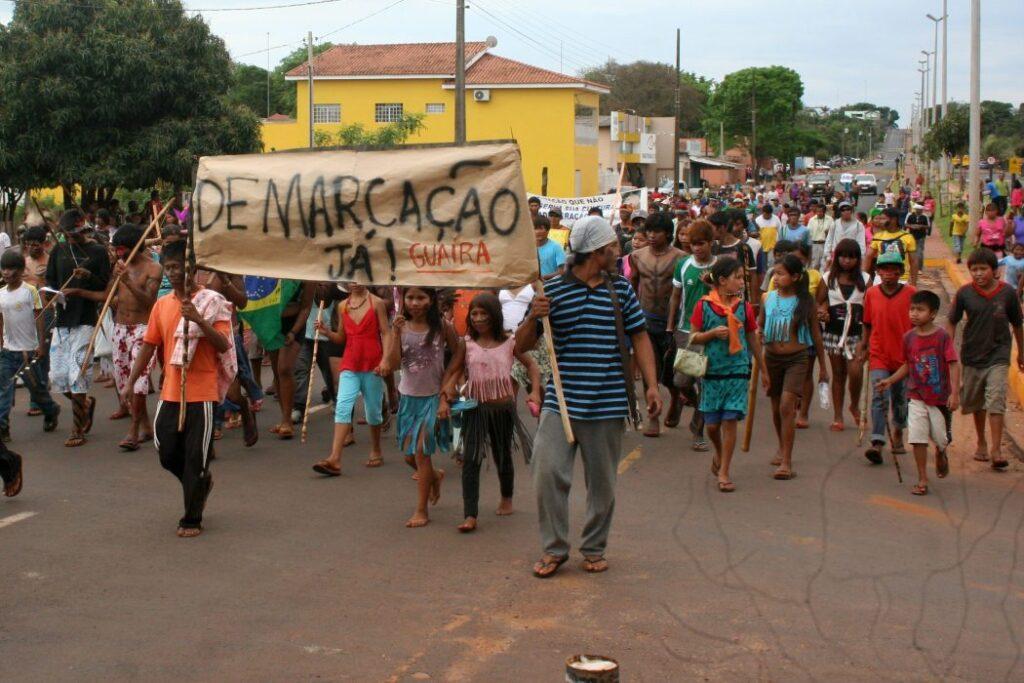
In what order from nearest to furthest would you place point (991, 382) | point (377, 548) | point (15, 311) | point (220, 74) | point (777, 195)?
point (377, 548), point (991, 382), point (15, 311), point (220, 74), point (777, 195)

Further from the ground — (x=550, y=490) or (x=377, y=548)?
(x=550, y=490)

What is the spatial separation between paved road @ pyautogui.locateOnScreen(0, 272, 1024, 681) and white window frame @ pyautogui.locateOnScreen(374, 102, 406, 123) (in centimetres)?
4837

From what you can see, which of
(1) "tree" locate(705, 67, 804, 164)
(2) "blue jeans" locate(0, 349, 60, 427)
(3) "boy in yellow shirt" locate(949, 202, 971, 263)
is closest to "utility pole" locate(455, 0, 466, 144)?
(3) "boy in yellow shirt" locate(949, 202, 971, 263)

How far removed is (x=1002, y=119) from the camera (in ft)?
290

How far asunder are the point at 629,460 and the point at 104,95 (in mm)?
19921

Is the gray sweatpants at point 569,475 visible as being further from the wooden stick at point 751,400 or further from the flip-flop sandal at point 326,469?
the flip-flop sandal at point 326,469

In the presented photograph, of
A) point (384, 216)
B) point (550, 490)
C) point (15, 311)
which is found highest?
point (384, 216)

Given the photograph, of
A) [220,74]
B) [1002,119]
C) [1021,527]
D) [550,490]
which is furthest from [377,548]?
[1002,119]

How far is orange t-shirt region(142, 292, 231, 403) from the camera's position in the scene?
7.41m

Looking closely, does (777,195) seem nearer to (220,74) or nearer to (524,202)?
(220,74)

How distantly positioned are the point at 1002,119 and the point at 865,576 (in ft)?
294

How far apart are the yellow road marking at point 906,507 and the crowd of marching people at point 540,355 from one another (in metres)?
0.36

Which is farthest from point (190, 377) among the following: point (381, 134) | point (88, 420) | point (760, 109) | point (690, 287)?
point (760, 109)

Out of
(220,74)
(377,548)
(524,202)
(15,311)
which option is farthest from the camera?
(220,74)
